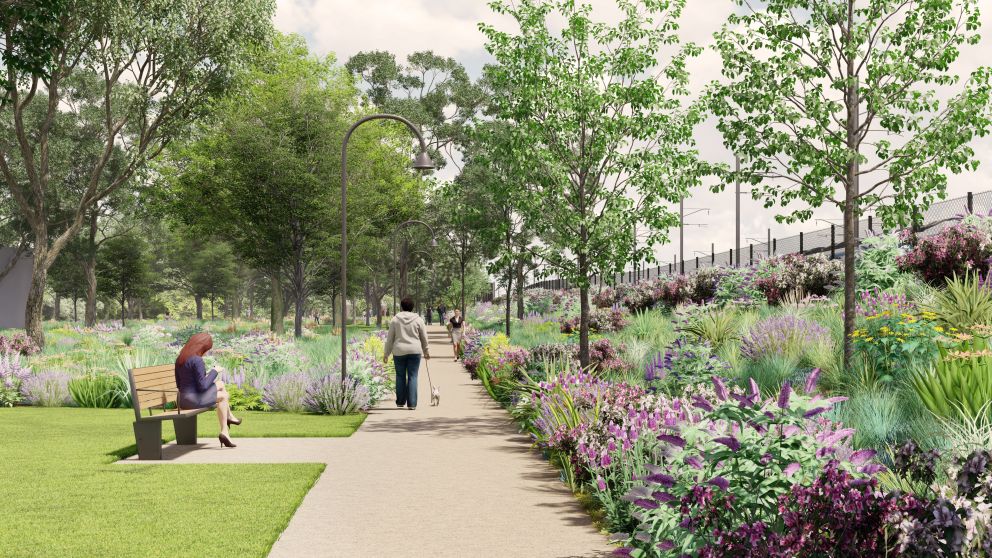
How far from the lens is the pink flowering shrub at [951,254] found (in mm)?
17031

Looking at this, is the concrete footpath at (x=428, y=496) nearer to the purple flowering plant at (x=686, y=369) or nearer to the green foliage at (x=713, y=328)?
the purple flowering plant at (x=686, y=369)

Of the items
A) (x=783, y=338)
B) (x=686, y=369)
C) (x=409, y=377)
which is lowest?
(x=409, y=377)

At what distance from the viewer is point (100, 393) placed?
15.5 metres

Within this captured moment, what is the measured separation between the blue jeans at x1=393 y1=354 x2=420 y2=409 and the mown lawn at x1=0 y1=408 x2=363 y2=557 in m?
5.36

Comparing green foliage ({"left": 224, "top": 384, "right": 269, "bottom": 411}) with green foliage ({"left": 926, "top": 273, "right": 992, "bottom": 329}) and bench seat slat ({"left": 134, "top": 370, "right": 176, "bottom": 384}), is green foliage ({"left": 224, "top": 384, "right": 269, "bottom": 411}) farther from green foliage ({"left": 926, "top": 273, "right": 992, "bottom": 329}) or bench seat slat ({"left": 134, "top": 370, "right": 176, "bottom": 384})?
green foliage ({"left": 926, "top": 273, "right": 992, "bottom": 329})

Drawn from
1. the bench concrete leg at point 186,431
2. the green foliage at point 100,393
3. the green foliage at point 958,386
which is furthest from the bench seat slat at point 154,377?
the green foliage at point 958,386

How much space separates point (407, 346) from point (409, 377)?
812 millimetres

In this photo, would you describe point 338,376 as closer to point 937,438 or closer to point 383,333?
point 937,438

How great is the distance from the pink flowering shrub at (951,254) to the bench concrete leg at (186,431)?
14489 mm

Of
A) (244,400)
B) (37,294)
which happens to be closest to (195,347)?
(244,400)

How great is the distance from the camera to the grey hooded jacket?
49.5 feet

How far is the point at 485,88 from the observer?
56.7 m

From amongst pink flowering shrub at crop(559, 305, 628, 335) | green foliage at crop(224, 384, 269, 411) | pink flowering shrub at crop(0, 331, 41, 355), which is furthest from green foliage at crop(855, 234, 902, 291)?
pink flowering shrub at crop(0, 331, 41, 355)

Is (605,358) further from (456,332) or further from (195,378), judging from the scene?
(456,332)
